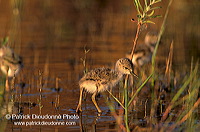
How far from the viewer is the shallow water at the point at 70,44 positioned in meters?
6.94

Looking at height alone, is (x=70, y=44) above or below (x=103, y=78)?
above

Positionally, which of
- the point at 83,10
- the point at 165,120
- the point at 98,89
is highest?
the point at 83,10

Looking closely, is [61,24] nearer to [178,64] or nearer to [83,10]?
[83,10]

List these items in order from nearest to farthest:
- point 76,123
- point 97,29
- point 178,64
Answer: point 76,123 < point 178,64 < point 97,29

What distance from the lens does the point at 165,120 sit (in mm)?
6336

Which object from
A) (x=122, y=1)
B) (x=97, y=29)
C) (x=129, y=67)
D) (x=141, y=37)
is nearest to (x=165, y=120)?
(x=129, y=67)

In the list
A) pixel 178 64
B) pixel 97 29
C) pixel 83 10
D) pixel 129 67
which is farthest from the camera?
pixel 83 10

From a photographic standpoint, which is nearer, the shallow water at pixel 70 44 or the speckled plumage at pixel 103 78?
the speckled plumage at pixel 103 78

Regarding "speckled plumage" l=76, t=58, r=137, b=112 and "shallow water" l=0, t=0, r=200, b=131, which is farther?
"shallow water" l=0, t=0, r=200, b=131

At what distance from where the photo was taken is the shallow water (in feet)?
22.8

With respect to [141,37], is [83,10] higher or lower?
higher

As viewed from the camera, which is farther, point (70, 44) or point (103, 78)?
point (70, 44)

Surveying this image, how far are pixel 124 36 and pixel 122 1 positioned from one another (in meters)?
6.38

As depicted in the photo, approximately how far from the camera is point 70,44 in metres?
12.6
